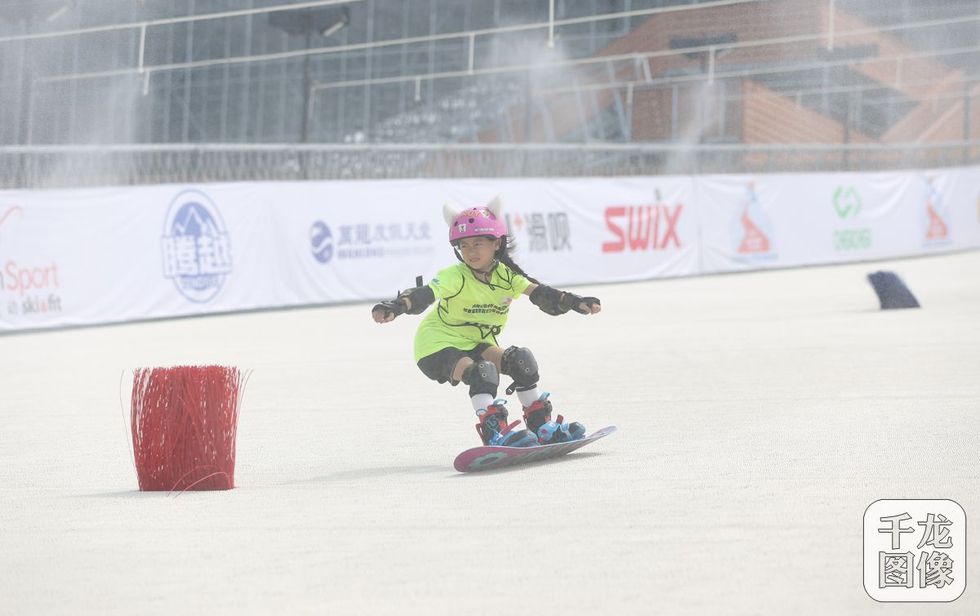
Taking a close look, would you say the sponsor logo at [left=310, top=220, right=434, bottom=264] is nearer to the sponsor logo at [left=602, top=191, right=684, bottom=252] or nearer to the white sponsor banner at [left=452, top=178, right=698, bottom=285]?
the white sponsor banner at [left=452, top=178, right=698, bottom=285]

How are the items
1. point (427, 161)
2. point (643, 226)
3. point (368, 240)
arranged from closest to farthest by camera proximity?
point (368, 240) < point (427, 161) < point (643, 226)

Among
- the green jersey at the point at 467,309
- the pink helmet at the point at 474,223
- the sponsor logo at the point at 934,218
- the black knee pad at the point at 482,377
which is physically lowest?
the black knee pad at the point at 482,377

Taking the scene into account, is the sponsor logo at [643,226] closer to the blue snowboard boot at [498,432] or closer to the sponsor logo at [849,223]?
the sponsor logo at [849,223]

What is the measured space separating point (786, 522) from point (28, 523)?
331 cm

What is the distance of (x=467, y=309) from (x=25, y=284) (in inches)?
468

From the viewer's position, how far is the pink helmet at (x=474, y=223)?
863 centimetres

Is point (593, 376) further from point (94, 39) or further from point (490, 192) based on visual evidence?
point (94, 39)

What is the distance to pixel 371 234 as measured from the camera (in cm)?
2400

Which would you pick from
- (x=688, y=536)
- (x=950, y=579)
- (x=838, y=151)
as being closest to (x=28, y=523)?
(x=688, y=536)

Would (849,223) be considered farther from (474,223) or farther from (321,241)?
(474,223)

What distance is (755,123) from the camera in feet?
Result: 118

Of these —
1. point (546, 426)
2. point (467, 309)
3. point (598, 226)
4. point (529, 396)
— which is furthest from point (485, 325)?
point (598, 226)

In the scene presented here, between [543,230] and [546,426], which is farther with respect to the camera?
[543,230]

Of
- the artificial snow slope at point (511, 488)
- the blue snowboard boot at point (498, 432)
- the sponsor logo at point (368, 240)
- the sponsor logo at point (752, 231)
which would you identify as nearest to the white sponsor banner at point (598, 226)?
the sponsor logo at point (368, 240)
